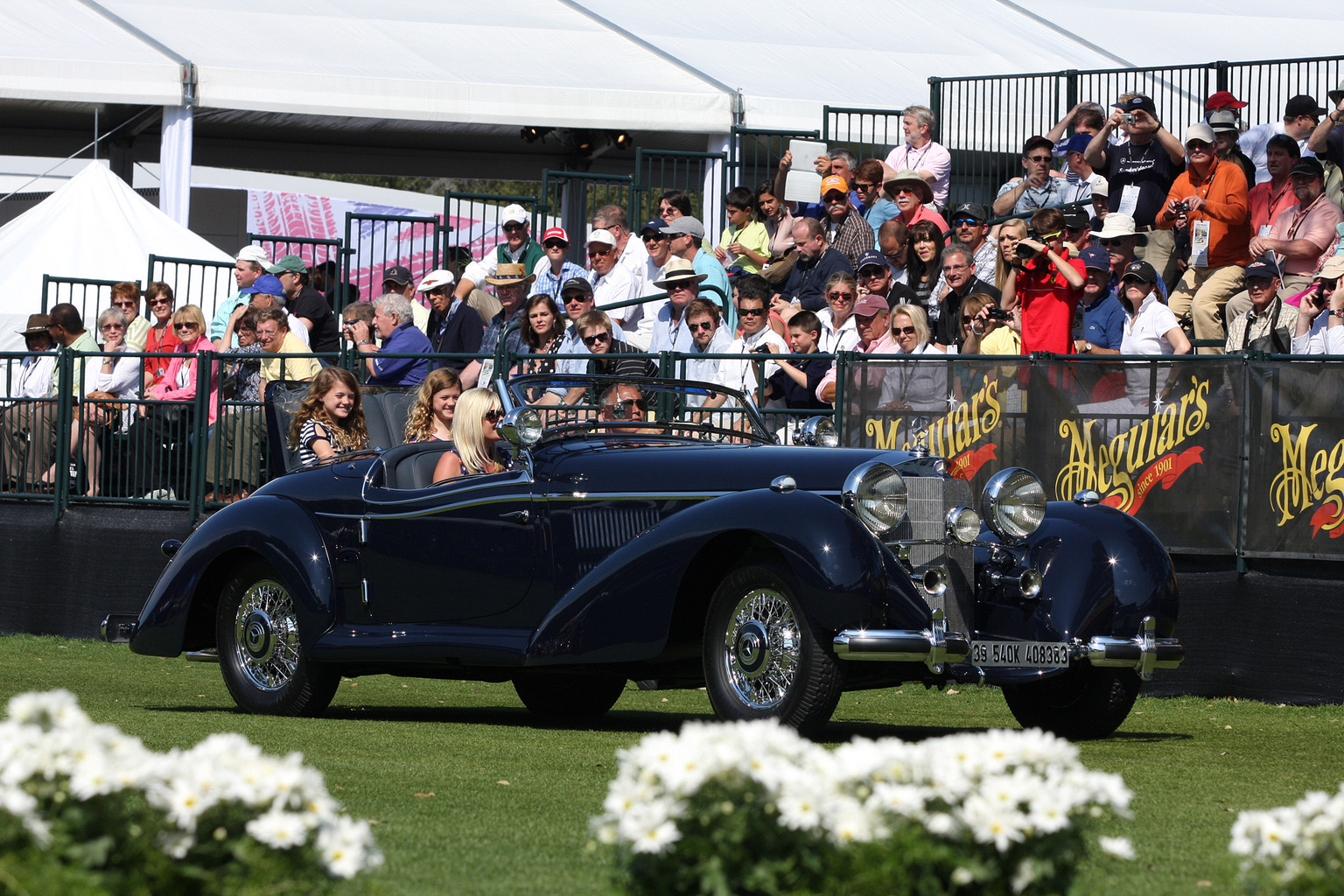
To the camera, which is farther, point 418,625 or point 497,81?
point 497,81

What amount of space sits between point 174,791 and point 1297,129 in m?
12.6

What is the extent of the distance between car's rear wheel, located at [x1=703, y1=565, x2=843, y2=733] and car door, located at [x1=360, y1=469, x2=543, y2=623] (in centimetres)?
117

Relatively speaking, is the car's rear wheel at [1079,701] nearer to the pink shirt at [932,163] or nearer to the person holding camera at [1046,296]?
the person holding camera at [1046,296]

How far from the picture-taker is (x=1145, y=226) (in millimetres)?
14000

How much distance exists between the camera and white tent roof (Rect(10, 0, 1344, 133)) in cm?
1914

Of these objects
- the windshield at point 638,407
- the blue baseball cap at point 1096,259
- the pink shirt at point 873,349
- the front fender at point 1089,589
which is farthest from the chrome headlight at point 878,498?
the blue baseball cap at point 1096,259

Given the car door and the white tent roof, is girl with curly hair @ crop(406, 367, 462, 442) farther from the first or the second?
the white tent roof

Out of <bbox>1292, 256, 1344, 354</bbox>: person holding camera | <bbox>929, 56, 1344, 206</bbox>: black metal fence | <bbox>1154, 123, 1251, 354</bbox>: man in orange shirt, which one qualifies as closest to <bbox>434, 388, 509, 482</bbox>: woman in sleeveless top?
<bbox>1292, 256, 1344, 354</bbox>: person holding camera

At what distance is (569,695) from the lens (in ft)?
28.5

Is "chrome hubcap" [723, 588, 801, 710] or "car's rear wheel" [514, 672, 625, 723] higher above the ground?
"chrome hubcap" [723, 588, 801, 710]

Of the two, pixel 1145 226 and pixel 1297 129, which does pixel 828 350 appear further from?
pixel 1297 129

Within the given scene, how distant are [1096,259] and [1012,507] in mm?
4957

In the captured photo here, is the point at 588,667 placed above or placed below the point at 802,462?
below

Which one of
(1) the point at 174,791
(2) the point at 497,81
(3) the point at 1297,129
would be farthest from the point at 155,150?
(1) the point at 174,791
